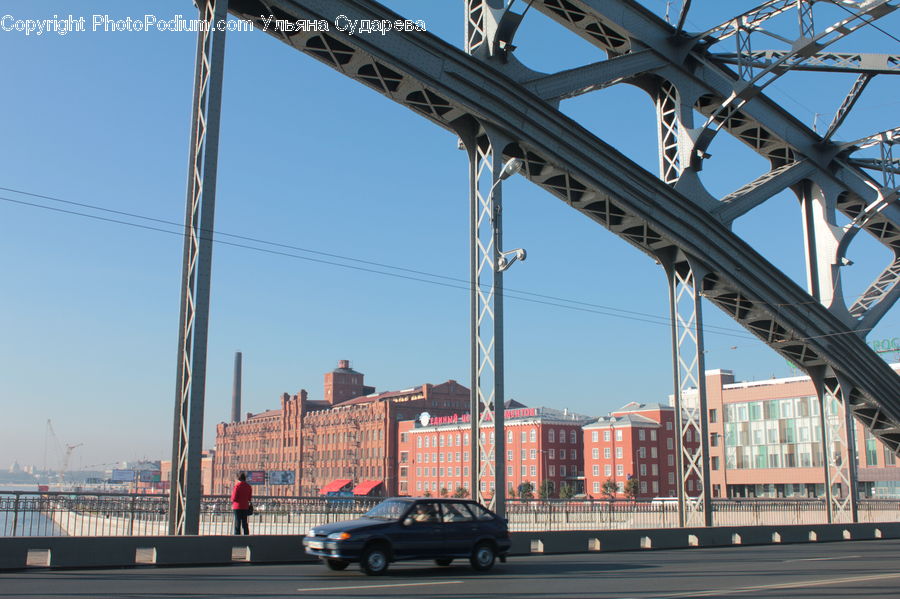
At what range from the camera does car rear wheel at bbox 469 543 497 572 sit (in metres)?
16.5

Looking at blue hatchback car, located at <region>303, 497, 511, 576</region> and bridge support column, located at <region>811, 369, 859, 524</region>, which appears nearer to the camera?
blue hatchback car, located at <region>303, 497, 511, 576</region>

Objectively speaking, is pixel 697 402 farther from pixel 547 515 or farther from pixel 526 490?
pixel 526 490

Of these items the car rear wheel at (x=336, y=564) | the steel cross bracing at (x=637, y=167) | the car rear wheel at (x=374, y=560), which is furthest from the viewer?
the steel cross bracing at (x=637, y=167)

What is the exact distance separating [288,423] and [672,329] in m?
136

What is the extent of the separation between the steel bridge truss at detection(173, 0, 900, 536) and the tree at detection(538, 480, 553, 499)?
7124cm

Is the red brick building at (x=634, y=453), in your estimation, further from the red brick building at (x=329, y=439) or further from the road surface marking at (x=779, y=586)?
the road surface marking at (x=779, y=586)

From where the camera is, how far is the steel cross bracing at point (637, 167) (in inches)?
853

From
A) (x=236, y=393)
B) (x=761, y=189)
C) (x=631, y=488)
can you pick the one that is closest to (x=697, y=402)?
(x=761, y=189)

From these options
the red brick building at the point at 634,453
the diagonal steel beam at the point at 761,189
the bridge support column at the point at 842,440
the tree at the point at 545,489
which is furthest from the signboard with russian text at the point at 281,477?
the diagonal steel beam at the point at 761,189

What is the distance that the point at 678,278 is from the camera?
27.7 m

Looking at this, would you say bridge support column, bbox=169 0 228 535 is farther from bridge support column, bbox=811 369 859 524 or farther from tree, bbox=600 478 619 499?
tree, bbox=600 478 619 499

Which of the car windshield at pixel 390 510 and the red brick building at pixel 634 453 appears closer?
the car windshield at pixel 390 510

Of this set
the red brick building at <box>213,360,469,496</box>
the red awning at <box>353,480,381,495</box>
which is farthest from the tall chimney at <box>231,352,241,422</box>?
the red awning at <box>353,480,381,495</box>

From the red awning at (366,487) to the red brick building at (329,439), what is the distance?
151 mm
